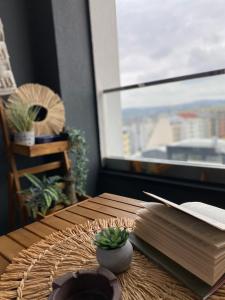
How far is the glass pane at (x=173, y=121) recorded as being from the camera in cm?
205

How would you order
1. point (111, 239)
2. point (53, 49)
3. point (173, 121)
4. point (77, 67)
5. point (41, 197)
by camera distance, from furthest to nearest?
1. point (173, 121)
2. point (77, 67)
3. point (53, 49)
4. point (41, 197)
5. point (111, 239)

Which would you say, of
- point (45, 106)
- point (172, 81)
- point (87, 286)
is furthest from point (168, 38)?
point (87, 286)

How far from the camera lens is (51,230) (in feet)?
3.36

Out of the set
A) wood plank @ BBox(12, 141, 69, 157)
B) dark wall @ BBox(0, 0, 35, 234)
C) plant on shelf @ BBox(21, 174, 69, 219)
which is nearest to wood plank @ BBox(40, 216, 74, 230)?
plant on shelf @ BBox(21, 174, 69, 219)

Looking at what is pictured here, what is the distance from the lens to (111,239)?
0.71m

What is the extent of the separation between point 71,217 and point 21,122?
98 centimetres

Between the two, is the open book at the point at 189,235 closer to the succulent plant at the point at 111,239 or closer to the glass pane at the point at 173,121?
the succulent plant at the point at 111,239

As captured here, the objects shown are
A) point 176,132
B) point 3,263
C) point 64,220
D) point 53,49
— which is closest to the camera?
point 3,263

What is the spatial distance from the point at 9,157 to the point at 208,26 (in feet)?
5.93

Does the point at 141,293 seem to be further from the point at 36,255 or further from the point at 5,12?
the point at 5,12

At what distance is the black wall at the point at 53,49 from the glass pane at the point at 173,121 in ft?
1.24

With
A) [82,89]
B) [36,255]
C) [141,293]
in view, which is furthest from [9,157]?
[141,293]

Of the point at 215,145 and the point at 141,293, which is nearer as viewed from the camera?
the point at 141,293

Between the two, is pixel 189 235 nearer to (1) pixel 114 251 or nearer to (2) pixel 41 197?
(1) pixel 114 251
